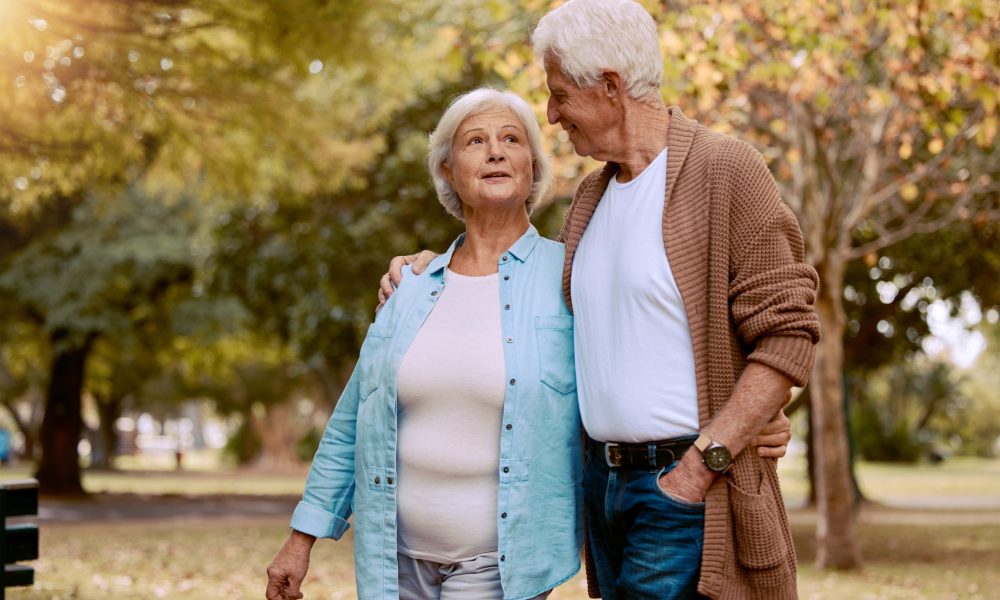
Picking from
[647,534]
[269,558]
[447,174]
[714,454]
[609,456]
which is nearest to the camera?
[714,454]

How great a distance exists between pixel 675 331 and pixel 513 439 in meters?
0.53

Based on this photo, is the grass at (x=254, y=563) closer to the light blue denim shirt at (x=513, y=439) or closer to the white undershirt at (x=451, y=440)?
the light blue denim shirt at (x=513, y=439)

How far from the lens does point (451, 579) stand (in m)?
3.07

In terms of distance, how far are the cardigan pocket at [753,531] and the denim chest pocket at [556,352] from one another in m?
0.57

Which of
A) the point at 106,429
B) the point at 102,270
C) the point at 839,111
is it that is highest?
the point at 839,111

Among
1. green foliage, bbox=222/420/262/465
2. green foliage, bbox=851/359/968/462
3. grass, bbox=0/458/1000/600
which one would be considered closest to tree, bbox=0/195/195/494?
grass, bbox=0/458/1000/600

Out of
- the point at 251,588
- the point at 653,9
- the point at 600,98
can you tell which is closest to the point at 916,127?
the point at 653,9

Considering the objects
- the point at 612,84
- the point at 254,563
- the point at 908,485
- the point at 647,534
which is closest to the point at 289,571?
the point at 647,534

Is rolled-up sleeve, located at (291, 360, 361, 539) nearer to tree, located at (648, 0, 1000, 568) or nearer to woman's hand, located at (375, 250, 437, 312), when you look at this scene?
woman's hand, located at (375, 250, 437, 312)

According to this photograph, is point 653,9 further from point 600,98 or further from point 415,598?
point 415,598

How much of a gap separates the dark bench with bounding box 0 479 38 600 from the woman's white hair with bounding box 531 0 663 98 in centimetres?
452

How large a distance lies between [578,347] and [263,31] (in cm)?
906

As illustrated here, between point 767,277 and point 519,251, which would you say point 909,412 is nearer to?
point 519,251

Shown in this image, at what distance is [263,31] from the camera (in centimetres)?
1130
